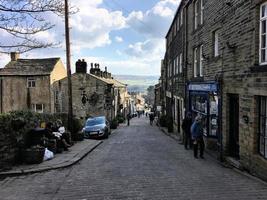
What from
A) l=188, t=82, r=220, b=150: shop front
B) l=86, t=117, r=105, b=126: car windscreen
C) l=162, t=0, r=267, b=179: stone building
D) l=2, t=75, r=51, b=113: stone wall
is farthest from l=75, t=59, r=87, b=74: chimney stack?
l=188, t=82, r=220, b=150: shop front

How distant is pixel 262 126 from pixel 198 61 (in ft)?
39.5

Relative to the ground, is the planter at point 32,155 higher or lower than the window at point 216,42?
lower

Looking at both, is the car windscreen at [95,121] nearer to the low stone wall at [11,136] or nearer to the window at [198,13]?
the window at [198,13]

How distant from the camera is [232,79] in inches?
601

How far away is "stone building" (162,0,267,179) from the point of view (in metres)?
12.4

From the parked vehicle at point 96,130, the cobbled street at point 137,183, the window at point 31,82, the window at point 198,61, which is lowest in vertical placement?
the parked vehicle at point 96,130

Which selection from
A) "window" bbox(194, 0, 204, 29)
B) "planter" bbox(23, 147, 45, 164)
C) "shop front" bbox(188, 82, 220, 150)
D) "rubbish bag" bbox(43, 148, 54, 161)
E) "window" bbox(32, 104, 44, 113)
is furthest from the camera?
"window" bbox(32, 104, 44, 113)

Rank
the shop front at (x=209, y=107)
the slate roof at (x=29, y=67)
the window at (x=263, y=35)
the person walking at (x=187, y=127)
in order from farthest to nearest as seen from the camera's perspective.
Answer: the slate roof at (x=29, y=67), the person walking at (x=187, y=127), the shop front at (x=209, y=107), the window at (x=263, y=35)

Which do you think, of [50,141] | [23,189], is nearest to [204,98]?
[50,141]

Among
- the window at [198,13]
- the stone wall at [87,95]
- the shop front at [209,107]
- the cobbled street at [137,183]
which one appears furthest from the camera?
the stone wall at [87,95]

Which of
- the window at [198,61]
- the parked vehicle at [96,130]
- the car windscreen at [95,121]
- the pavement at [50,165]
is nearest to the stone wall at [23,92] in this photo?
the car windscreen at [95,121]

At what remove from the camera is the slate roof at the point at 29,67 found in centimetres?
4989

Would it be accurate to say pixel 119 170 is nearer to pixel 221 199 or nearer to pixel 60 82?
pixel 221 199

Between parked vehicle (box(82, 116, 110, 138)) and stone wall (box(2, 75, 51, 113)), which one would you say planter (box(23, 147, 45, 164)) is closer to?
parked vehicle (box(82, 116, 110, 138))
